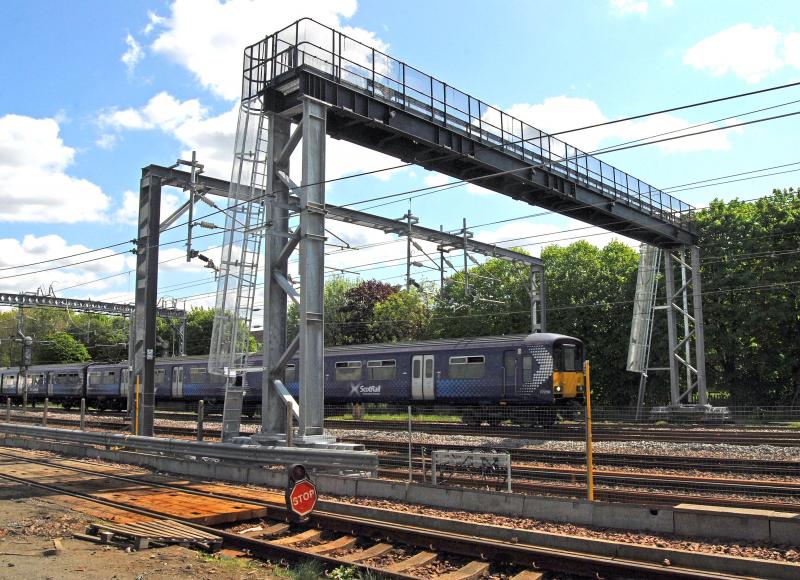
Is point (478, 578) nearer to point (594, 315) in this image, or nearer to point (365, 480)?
point (365, 480)

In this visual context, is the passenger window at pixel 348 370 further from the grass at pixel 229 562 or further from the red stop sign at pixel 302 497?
the grass at pixel 229 562

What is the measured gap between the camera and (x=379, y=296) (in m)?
65.4

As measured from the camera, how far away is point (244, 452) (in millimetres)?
13188

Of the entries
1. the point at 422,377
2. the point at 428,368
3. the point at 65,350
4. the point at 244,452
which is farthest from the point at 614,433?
the point at 65,350

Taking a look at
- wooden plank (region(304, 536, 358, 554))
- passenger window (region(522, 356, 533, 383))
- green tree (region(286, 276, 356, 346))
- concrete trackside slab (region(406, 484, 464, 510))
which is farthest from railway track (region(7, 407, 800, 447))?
green tree (region(286, 276, 356, 346))

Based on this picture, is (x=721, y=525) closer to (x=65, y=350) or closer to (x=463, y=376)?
(x=463, y=376)

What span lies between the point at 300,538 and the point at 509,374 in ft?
50.0

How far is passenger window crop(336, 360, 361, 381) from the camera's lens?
2729 cm

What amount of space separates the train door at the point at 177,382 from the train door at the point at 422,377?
14851mm

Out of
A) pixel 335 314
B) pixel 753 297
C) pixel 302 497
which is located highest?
pixel 335 314

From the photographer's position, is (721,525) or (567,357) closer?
(721,525)

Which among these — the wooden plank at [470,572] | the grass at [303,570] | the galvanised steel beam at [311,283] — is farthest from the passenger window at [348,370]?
the wooden plank at [470,572]

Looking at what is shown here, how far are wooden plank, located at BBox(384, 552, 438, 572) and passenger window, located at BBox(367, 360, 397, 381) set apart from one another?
1851cm

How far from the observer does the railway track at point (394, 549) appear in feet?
21.8
